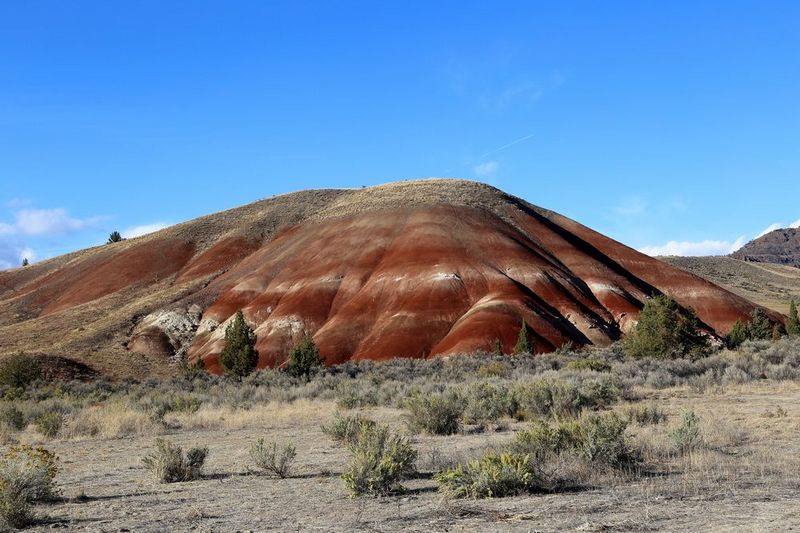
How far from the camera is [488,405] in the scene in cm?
1736

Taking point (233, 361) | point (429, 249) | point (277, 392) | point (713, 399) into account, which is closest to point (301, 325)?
point (429, 249)

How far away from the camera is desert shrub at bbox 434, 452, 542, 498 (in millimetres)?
8961

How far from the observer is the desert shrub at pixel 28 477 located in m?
9.01

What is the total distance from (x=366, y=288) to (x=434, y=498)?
5712cm

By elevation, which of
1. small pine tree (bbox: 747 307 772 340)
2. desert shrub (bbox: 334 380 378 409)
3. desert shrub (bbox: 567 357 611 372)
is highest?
desert shrub (bbox: 334 380 378 409)

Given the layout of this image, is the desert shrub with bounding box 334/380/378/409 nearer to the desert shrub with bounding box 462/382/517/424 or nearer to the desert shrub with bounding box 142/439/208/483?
the desert shrub with bounding box 462/382/517/424

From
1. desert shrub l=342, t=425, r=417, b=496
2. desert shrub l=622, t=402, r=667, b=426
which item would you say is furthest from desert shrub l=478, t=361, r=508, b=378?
desert shrub l=342, t=425, r=417, b=496

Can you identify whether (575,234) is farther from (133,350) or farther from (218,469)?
(218,469)

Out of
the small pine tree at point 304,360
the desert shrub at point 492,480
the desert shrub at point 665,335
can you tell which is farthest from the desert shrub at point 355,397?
the desert shrub at point 665,335

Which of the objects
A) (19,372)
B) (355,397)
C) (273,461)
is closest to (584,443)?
(273,461)

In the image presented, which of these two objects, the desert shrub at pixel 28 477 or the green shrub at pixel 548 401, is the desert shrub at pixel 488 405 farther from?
the desert shrub at pixel 28 477

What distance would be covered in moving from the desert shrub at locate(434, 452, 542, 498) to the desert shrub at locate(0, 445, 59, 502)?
216 inches

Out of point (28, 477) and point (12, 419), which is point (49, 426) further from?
point (28, 477)

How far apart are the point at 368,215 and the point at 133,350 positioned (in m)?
30.6
